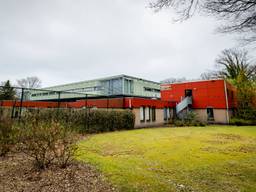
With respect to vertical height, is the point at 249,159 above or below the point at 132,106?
below

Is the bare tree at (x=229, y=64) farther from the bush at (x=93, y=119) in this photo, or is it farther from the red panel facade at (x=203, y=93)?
the bush at (x=93, y=119)

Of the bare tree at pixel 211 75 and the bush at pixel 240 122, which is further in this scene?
the bare tree at pixel 211 75

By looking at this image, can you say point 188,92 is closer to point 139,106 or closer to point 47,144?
point 139,106

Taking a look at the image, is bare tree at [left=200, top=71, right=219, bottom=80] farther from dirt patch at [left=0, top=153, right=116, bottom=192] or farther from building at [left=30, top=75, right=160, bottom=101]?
dirt patch at [left=0, top=153, right=116, bottom=192]

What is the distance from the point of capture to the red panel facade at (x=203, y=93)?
22.0m

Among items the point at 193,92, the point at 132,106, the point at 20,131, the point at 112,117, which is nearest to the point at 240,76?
the point at 193,92

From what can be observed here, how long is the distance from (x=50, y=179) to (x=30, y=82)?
49.6 metres

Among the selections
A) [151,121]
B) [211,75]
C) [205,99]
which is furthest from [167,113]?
[211,75]

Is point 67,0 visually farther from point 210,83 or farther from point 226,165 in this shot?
point 210,83

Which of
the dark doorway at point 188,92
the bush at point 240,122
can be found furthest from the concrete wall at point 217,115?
the dark doorway at point 188,92

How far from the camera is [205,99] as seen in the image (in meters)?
23.1

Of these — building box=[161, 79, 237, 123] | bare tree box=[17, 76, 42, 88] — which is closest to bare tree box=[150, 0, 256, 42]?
building box=[161, 79, 237, 123]

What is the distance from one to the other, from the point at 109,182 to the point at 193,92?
2298 cm

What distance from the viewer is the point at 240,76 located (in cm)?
2267
